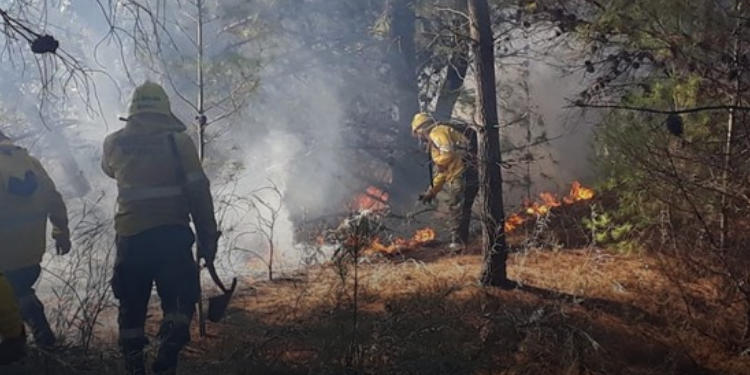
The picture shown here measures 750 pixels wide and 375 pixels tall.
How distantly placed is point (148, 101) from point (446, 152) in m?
4.39

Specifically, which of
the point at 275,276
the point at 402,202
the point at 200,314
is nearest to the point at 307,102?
the point at 402,202

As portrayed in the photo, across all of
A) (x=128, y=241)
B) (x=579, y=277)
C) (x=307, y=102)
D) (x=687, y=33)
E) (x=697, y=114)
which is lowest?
(x=579, y=277)

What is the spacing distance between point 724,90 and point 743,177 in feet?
2.20

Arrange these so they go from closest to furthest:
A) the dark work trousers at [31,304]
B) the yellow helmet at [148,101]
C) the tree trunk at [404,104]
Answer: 1. the yellow helmet at [148,101]
2. the dark work trousers at [31,304]
3. the tree trunk at [404,104]

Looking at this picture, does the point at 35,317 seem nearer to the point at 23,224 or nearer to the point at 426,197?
the point at 23,224

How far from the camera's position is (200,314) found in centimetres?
590

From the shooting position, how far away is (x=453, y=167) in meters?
8.38

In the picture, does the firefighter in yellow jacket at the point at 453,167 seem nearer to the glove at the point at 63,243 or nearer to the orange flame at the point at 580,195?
the orange flame at the point at 580,195

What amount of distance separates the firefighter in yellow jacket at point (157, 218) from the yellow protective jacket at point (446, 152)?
408 cm

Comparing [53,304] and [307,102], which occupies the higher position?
[307,102]

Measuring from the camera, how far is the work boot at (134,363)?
4.27 meters

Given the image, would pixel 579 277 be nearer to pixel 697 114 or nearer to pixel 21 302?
pixel 697 114

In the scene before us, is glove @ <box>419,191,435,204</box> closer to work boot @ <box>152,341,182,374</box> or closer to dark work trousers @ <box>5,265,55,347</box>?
work boot @ <box>152,341,182,374</box>

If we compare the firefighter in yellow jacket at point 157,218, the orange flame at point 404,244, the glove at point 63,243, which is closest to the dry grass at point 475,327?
the firefighter in yellow jacket at point 157,218
